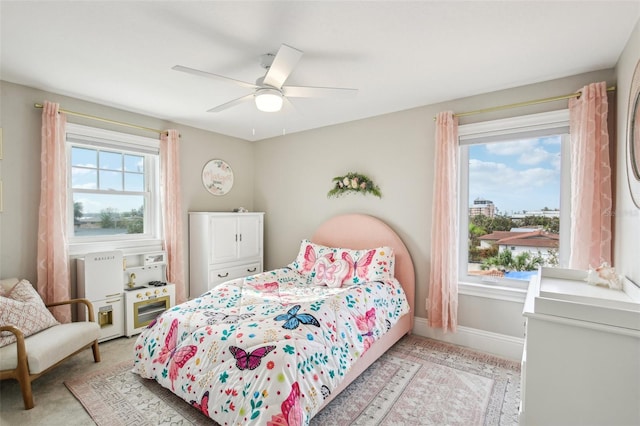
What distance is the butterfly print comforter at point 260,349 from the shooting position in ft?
5.66

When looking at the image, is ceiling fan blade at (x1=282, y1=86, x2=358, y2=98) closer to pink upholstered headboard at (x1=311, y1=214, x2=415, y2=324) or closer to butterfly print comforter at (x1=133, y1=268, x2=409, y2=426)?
butterfly print comforter at (x1=133, y1=268, x2=409, y2=426)

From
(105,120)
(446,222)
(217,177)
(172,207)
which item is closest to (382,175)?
(446,222)

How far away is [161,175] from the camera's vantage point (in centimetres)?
385

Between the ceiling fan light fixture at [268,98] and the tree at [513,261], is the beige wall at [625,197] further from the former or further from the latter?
the ceiling fan light fixture at [268,98]

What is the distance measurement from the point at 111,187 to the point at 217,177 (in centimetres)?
134

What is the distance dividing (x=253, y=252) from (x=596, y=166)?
Result: 386 centimetres

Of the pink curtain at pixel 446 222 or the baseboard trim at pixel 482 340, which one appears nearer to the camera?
the baseboard trim at pixel 482 340

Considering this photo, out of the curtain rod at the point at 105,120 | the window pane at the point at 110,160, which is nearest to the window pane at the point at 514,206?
the curtain rod at the point at 105,120

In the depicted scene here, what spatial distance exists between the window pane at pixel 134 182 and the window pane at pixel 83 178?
314 mm

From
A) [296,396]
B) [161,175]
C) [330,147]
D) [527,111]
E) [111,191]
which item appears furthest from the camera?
[330,147]

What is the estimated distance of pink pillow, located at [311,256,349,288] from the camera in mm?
3270

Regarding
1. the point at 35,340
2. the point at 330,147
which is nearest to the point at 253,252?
the point at 330,147

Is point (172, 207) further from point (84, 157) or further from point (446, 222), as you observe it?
point (446, 222)

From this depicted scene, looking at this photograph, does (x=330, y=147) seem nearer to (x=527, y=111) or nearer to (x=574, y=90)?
(x=527, y=111)
